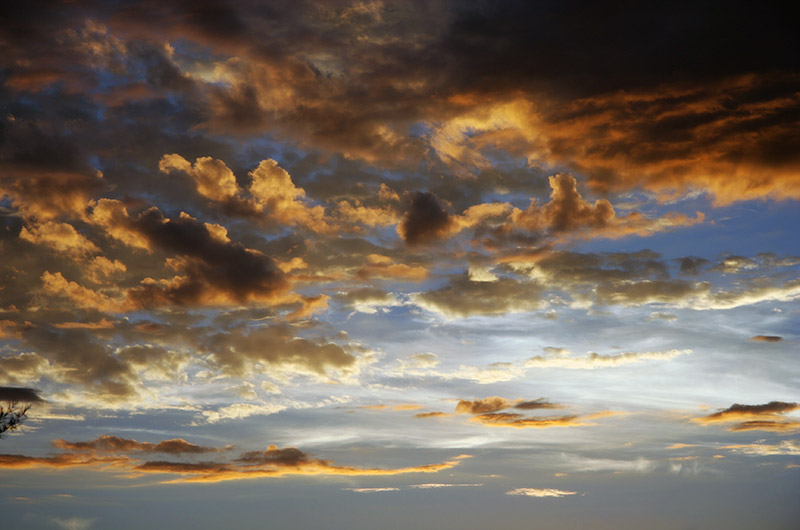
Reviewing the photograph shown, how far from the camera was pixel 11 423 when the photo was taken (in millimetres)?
75500
